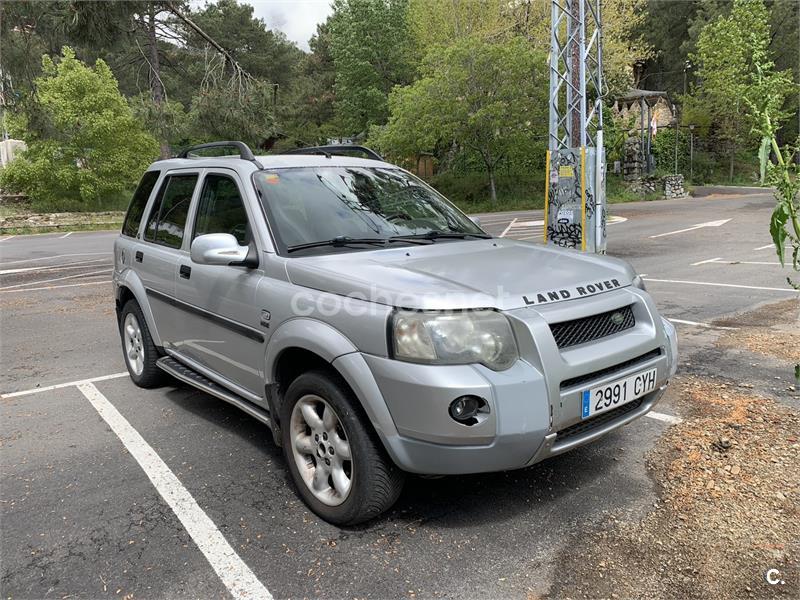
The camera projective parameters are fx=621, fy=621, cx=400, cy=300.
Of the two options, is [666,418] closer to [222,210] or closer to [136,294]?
[222,210]

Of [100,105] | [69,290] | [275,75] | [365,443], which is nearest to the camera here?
[365,443]

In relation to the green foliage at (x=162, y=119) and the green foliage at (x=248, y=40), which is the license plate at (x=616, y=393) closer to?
the green foliage at (x=162, y=119)

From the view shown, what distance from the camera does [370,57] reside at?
4103cm

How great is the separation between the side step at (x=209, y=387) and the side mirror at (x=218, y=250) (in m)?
0.87

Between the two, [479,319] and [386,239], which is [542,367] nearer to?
[479,319]

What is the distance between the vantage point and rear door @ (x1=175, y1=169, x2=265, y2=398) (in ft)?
11.4

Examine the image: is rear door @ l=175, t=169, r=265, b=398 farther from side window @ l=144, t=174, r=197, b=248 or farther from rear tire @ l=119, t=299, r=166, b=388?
rear tire @ l=119, t=299, r=166, b=388

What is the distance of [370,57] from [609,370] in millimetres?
41544

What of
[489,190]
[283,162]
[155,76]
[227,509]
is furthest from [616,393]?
[489,190]

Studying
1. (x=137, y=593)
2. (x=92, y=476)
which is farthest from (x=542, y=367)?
(x=92, y=476)

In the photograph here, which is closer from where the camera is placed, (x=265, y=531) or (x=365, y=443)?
(x=365, y=443)

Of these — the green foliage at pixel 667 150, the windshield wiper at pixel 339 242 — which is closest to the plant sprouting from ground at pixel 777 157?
the windshield wiper at pixel 339 242

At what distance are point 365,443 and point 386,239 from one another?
133 centimetres

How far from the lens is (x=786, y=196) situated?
3764 mm
